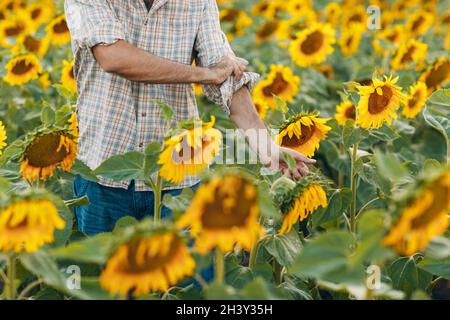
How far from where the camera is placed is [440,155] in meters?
3.39

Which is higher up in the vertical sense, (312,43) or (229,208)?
(312,43)

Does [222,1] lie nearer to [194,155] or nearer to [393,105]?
[393,105]

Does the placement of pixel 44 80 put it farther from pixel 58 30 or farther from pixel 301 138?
pixel 301 138

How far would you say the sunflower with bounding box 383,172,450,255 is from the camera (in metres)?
1.27

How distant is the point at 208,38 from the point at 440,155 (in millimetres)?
1598

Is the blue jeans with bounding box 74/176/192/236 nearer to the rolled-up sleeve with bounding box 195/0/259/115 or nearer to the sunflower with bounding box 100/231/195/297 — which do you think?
the rolled-up sleeve with bounding box 195/0/259/115

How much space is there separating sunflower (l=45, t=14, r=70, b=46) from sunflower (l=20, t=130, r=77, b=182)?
192 cm

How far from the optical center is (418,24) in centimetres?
455

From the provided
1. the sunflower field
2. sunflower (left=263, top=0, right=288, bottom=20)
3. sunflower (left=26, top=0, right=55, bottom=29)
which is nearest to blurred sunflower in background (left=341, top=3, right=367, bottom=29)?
sunflower (left=263, top=0, right=288, bottom=20)

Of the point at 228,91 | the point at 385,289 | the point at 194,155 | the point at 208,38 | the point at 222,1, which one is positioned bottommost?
the point at 385,289

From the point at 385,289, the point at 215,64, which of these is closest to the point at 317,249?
the point at 385,289

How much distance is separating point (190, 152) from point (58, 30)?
221 cm

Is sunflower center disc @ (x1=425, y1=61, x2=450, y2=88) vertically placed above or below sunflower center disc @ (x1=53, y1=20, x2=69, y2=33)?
below

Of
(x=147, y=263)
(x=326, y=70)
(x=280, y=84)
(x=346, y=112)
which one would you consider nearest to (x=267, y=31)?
(x=326, y=70)
